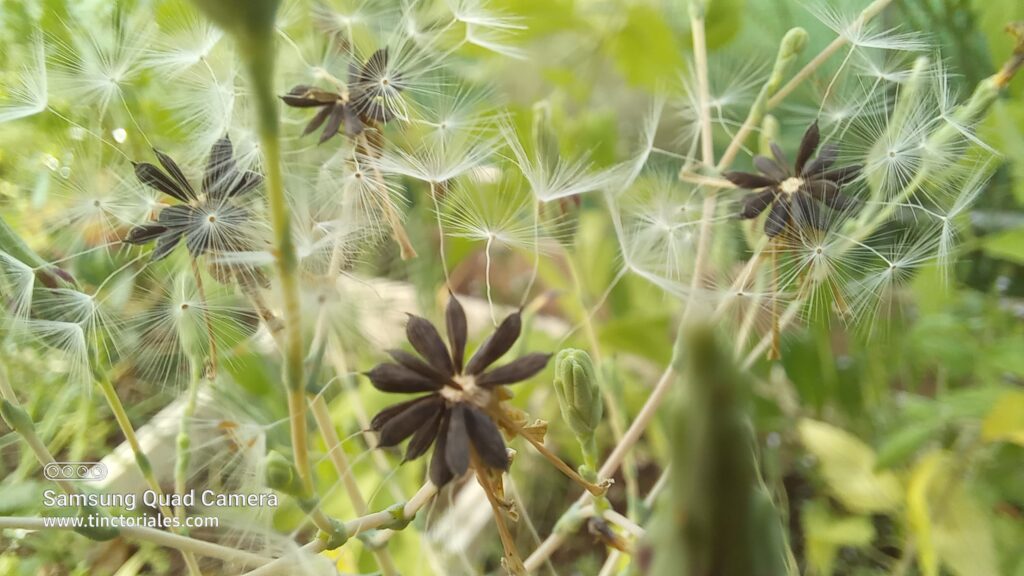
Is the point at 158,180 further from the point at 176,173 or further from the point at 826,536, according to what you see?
the point at 826,536

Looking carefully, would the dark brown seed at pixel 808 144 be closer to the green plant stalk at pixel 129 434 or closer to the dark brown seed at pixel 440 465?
the dark brown seed at pixel 440 465

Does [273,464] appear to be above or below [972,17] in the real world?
below

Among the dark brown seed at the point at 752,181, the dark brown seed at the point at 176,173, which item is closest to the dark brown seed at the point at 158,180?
the dark brown seed at the point at 176,173

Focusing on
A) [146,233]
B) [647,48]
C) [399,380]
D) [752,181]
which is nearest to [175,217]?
[146,233]

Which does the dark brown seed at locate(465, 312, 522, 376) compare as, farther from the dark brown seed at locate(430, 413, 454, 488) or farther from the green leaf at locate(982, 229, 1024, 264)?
the green leaf at locate(982, 229, 1024, 264)

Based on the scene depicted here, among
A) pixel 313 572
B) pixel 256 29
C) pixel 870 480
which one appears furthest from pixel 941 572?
pixel 256 29

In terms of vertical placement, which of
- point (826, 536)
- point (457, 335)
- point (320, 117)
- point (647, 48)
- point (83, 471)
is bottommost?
point (826, 536)

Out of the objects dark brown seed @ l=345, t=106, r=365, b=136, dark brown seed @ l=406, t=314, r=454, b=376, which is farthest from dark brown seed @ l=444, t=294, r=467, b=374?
dark brown seed @ l=345, t=106, r=365, b=136

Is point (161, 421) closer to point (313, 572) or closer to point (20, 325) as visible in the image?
point (20, 325)
